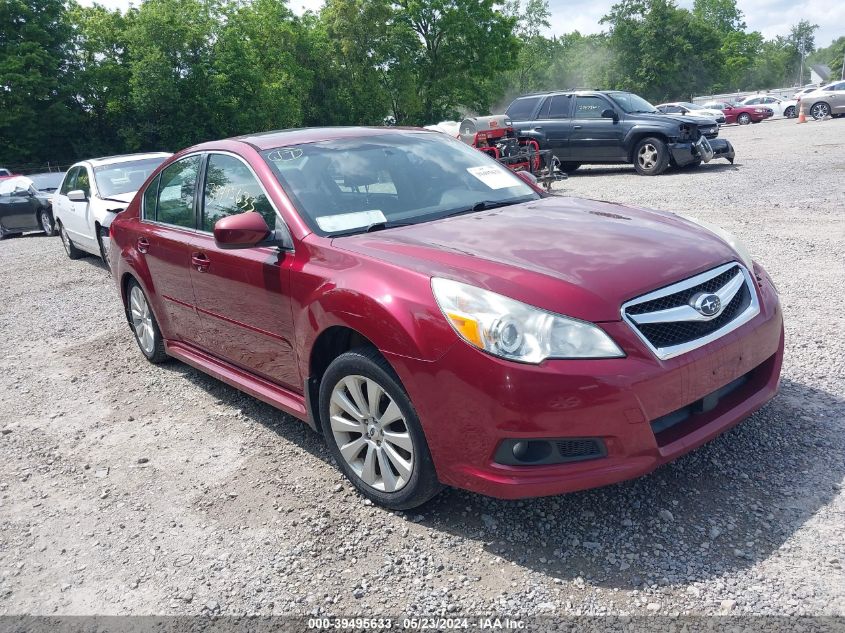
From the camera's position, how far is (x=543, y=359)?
2648 mm

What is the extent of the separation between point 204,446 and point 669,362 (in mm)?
2745

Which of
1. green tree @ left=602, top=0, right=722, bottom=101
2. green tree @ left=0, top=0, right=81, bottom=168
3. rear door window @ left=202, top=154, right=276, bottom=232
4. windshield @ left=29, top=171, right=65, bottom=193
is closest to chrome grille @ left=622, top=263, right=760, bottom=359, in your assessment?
rear door window @ left=202, top=154, right=276, bottom=232

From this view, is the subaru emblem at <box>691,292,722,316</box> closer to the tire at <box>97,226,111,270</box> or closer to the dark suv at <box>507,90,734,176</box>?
the tire at <box>97,226,111,270</box>

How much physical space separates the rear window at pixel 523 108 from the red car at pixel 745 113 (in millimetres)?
26512

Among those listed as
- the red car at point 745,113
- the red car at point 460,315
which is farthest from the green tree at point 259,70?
the red car at point 460,315

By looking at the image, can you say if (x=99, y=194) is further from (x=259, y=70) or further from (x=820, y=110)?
(x=820, y=110)

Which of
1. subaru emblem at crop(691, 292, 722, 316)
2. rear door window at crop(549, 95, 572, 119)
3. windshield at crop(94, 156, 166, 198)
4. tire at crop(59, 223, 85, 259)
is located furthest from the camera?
rear door window at crop(549, 95, 572, 119)

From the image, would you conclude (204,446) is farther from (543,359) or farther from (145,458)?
(543,359)

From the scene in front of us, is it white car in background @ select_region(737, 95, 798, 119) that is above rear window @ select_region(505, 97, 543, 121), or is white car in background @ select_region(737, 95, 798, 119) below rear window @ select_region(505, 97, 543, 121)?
below

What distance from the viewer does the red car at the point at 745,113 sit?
126ft

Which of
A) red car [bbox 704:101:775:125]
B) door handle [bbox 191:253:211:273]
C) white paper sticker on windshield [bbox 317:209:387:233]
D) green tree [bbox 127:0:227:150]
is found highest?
green tree [bbox 127:0:227:150]

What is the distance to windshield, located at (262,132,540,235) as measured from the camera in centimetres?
372

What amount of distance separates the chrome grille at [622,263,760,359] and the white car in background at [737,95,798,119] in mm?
40681

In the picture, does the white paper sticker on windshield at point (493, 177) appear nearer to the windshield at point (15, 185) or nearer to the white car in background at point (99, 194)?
the white car in background at point (99, 194)
